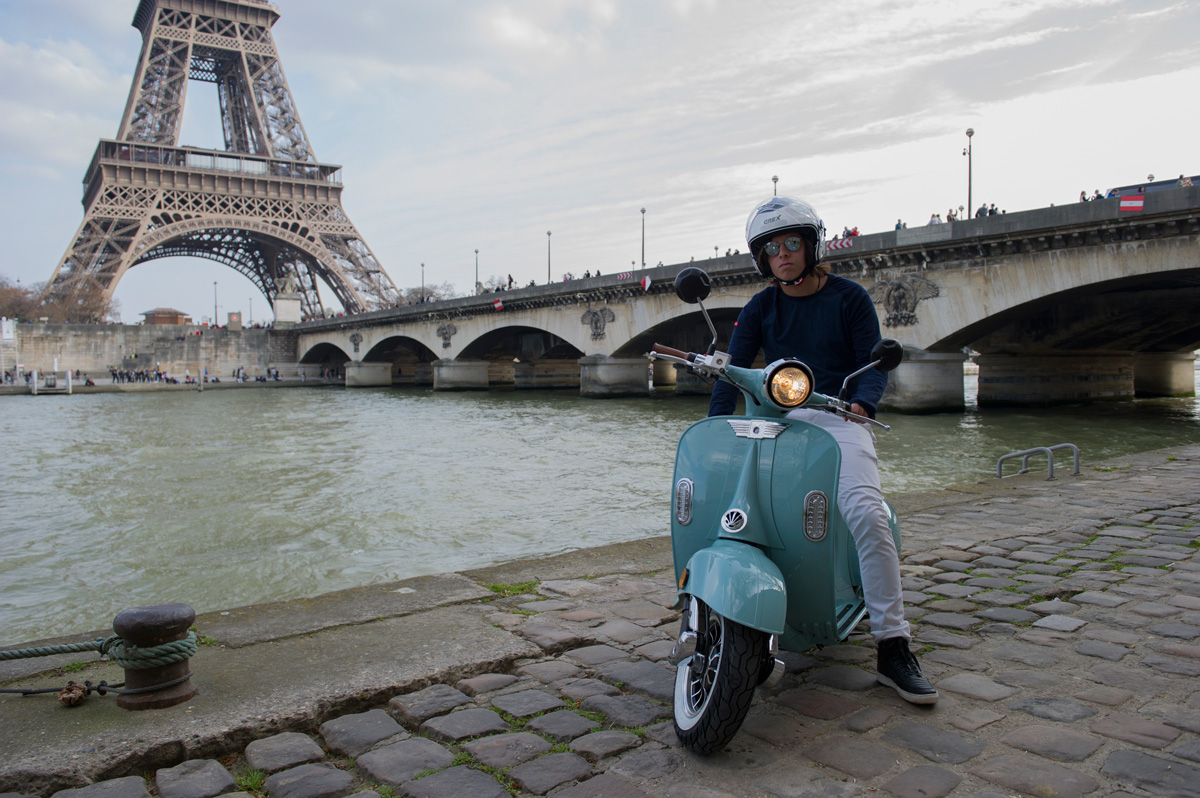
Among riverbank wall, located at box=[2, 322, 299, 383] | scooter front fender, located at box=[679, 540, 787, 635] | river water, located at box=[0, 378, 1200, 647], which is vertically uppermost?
riverbank wall, located at box=[2, 322, 299, 383]

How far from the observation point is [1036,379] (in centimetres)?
2703

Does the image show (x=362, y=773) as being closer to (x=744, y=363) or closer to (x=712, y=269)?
(x=744, y=363)

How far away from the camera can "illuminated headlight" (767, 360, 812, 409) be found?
93.4 inches

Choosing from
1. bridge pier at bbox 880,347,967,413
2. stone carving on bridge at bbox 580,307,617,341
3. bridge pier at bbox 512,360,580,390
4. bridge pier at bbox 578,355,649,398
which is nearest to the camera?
bridge pier at bbox 880,347,967,413

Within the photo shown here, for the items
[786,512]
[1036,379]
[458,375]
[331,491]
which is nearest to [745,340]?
[786,512]

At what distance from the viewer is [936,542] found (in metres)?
4.90

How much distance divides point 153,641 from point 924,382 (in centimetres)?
2244

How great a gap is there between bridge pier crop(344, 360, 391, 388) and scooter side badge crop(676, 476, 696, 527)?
52.7 m

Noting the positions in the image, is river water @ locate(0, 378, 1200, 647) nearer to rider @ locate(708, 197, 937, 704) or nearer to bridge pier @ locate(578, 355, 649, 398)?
rider @ locate(708, 197, 937, 704)

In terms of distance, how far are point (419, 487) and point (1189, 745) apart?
380 inches

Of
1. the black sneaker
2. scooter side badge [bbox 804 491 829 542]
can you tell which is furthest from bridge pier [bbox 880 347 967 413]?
scooter side badge [bbox 804 491 829 542]

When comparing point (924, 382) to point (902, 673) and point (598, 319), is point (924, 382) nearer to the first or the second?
point (598, 319)

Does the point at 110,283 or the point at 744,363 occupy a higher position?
the point at 110,283

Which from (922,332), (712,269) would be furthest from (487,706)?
(712,269)
